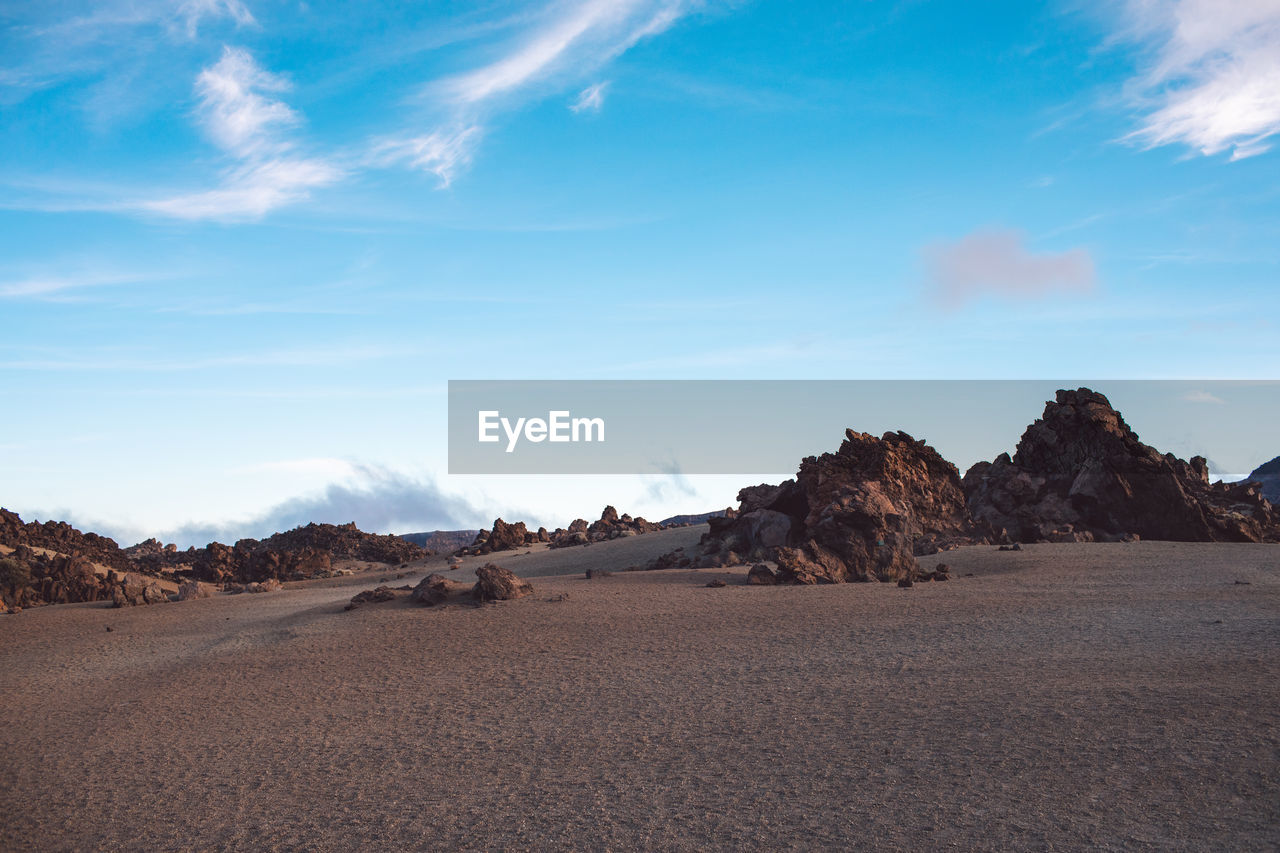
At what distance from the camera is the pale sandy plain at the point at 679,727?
284 inches

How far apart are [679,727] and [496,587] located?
936cm

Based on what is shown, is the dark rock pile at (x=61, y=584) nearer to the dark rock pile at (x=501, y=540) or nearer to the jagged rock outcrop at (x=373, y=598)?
the jagged rock outcrop at (x=373, y=598)

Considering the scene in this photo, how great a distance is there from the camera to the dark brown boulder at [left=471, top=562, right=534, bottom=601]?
1836 centimetres

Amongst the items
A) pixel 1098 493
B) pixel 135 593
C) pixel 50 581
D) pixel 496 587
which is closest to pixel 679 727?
pixel 496 587

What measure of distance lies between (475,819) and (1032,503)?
80.8 ft

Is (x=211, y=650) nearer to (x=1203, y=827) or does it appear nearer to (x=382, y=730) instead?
(x=382, y=730)

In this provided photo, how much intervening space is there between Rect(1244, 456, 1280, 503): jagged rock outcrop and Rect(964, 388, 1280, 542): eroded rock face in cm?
3725

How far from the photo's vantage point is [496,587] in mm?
18438

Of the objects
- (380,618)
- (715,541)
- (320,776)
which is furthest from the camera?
(715,541)

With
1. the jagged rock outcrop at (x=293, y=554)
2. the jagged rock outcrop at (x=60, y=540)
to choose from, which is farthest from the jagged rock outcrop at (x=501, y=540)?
the jagged rock outcrop at (x=60, y=540)

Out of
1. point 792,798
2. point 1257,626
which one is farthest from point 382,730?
point 1257,626

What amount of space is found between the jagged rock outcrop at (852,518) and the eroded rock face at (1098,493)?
1894 mm

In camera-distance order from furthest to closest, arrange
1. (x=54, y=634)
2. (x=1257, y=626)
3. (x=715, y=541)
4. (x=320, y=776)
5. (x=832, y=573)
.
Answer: (x=715, y=541)
(x=832, y=573)
(x=54, y=634)
(x=1257, y=626)
(x=320, y=776)

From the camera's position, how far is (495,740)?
32.0 ft
